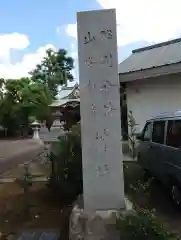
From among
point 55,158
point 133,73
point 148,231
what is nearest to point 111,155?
point 148,231

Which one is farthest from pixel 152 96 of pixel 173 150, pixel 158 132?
pixel 173 150

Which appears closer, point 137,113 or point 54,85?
point 137,113

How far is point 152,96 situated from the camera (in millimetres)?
12688

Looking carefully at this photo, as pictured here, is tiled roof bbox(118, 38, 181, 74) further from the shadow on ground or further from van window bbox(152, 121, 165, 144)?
the shadow on ground

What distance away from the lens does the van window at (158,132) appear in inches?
283

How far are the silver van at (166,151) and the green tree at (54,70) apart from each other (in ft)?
142

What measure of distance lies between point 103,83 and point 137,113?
358 inches

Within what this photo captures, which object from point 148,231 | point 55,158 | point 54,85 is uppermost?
point 54,85

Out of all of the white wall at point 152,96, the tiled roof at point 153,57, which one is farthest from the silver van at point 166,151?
the white wall at point 152,96

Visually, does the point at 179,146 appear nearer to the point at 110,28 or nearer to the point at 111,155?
the point at 111,155

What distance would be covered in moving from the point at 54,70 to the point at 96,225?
48711 mm

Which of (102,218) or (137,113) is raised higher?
(137,113)

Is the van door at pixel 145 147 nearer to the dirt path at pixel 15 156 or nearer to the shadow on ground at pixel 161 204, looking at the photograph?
the shadow on ground at pixel 161 204

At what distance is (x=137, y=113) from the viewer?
13.3 meters
